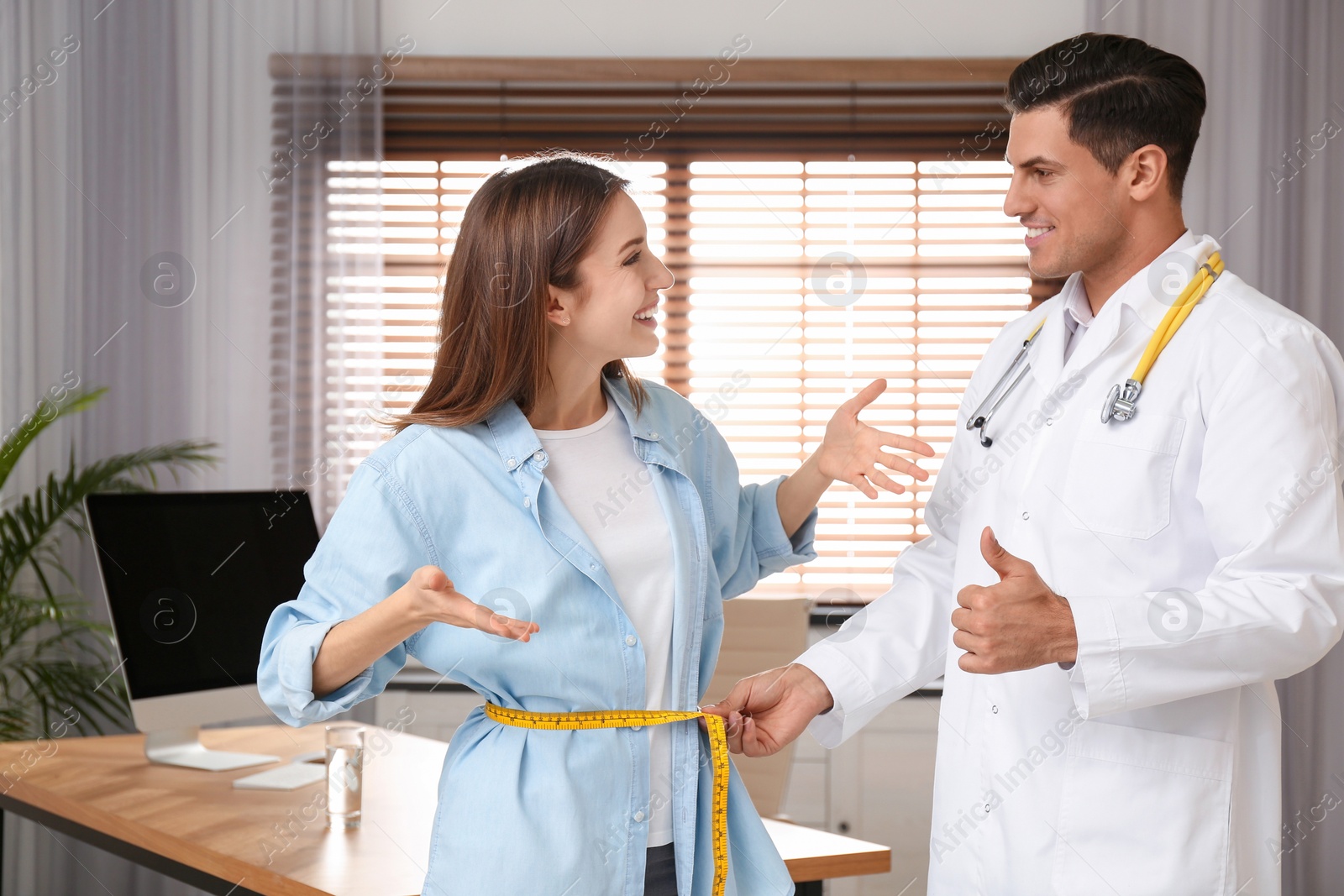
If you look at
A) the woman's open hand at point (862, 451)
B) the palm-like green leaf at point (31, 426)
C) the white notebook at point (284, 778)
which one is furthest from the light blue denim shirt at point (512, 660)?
the palm-like green leaf at point (31, 426)

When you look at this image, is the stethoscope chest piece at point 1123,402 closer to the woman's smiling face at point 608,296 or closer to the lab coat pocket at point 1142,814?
the lab coat pocket at point 1142,814

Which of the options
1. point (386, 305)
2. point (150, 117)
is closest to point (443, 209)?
point (386, 305)

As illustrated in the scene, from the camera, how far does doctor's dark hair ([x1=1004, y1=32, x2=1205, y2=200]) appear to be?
155cm

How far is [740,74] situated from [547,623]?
2.90 m

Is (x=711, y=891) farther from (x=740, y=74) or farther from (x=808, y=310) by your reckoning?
(x=740, y=74)

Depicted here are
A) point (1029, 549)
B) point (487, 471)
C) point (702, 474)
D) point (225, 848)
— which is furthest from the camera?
point (225, 848)

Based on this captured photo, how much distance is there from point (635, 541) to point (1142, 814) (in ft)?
2.34

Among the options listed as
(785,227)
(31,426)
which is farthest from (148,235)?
(785,227)

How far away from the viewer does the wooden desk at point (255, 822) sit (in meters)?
1.84

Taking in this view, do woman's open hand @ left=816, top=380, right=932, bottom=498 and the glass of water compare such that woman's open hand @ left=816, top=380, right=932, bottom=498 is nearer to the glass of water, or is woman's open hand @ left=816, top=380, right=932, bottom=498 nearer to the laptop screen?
the glass of water

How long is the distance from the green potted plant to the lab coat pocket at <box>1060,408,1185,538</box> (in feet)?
9.33

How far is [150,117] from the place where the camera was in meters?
3.80

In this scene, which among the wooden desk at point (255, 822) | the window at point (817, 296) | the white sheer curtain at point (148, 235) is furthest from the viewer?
the window at point (817, 296)

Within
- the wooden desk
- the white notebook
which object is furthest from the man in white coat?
the white notebook
